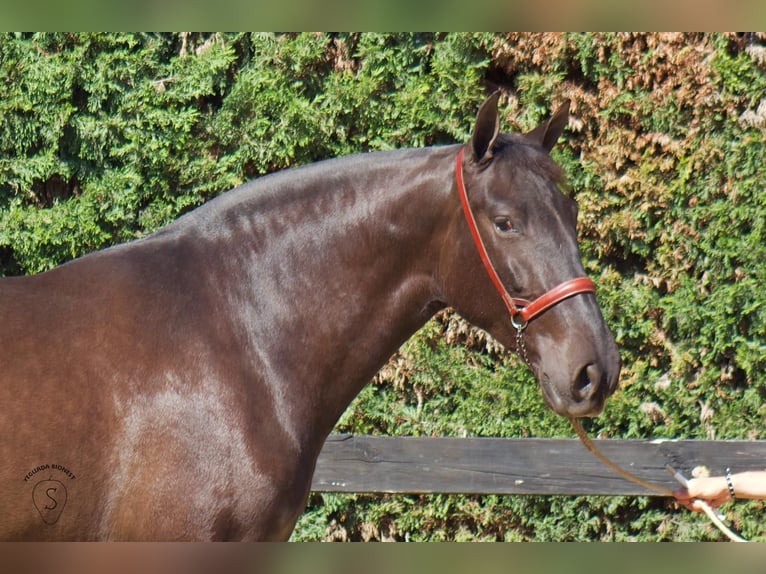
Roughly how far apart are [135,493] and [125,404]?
0.23m

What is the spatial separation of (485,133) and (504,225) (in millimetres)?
294

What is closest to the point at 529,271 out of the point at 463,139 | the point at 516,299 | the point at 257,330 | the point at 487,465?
the point at 516,299

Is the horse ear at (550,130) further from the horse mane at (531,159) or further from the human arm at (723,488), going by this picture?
the human arm at (723,488)

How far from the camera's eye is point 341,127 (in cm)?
530

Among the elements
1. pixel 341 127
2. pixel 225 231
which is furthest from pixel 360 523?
pixel 225 231

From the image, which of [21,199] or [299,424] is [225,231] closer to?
[299,424]

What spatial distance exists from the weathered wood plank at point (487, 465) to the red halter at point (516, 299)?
2364mm

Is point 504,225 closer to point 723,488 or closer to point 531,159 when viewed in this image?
point 531,159

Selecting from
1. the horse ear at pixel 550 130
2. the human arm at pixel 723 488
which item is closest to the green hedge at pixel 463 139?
the horse ear at pixel 550 130

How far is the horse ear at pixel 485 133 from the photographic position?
2.44m

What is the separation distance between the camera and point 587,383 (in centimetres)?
231

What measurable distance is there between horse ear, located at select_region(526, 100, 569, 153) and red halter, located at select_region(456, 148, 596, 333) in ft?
1.18

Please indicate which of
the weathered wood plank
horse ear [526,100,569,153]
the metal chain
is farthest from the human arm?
the weathered wood plank

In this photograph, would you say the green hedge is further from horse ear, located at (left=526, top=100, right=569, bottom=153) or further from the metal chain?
the metal chain
